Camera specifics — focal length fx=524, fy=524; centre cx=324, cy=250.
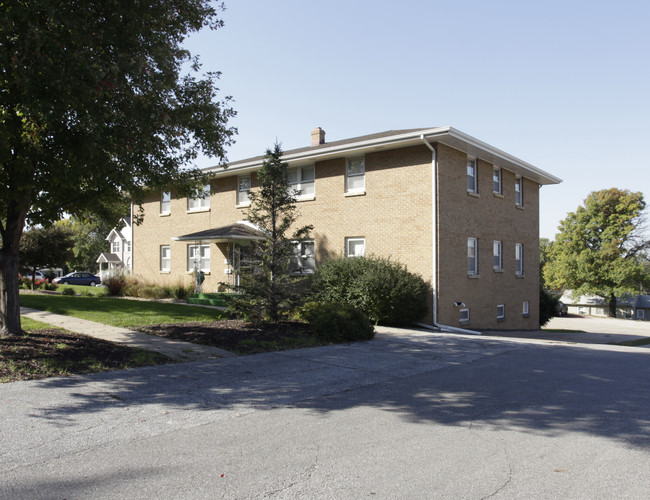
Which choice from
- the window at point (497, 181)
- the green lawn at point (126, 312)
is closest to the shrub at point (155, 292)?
the green lawn at point (126, 312)

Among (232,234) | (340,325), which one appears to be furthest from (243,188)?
(340,325)

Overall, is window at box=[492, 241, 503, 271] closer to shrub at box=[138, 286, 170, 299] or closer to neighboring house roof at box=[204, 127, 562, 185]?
neighboring house roof at box=[204, 127, 562, 185]

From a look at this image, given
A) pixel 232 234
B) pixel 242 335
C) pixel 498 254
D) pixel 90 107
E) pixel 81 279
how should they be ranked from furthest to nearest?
pixel 81 279 → pixel 498 254 → pixel 232 234 → pixel 242 335 → pixel 90 107

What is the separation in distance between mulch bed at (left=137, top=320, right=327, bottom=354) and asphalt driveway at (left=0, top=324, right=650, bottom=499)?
1.50m

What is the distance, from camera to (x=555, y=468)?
15.1 feet

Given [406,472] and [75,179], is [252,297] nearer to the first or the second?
[75,179]

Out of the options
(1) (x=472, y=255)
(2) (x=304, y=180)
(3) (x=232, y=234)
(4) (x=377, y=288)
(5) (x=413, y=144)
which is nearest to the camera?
(4) (x=377, y=288)

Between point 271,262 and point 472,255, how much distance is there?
8.89 meters

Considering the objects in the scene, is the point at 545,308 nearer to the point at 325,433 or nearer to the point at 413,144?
the point at 413,144

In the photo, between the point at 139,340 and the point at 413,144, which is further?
the point at 413,144

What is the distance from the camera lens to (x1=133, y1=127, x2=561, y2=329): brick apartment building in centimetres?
1739

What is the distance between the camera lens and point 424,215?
684 inches

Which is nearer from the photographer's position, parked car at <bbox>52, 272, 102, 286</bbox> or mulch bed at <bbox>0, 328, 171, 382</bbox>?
mulch bed at <bbox>0, 328, 171, 382</bbox>

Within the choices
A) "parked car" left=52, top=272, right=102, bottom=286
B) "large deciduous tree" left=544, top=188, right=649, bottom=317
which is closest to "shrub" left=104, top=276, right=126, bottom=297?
"parked car" left=52, top=272, right=102, bottom=286
